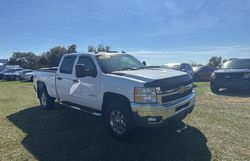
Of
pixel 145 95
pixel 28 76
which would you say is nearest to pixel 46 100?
pixel 145 95

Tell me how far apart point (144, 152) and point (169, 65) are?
1146 centimetres

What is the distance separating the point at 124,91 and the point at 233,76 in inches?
343

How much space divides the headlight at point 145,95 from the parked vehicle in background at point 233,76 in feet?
28.0

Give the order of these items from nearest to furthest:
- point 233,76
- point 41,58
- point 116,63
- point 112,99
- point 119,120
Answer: point 119,120
point 112,99
point 116,63
point 233,76
point 41,58

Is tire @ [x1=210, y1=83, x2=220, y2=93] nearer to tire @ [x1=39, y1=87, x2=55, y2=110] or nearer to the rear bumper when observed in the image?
the rear bumper

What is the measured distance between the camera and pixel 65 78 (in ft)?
25.4

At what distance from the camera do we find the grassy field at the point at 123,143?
16.4 feet

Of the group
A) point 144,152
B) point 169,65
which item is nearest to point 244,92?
point 169,65

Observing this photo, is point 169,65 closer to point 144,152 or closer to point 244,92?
point 244,92

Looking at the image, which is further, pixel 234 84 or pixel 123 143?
pixel 234 84

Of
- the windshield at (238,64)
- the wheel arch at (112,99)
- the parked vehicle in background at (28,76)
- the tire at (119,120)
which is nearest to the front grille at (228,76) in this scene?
the windshield at (238,64)

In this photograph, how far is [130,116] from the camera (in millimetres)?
5441

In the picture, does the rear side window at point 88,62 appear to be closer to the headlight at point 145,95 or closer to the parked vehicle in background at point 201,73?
the headlight at point 145,95

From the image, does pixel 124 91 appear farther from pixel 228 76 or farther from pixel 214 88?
pixel 214 88
